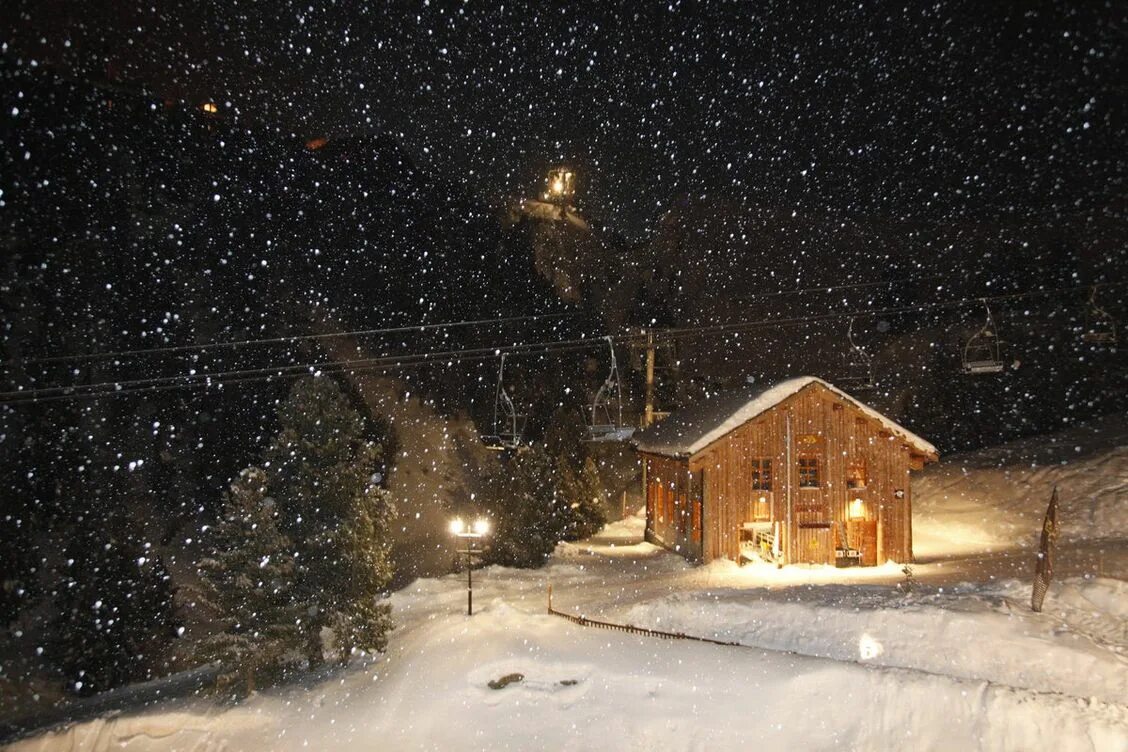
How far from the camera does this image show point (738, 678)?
12.3m

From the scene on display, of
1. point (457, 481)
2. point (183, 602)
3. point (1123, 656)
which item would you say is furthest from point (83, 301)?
point (1123, 656)

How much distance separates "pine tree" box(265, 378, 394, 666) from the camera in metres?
15.9

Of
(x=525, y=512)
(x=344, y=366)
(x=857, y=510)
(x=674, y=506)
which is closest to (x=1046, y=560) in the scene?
(x=857, y=510)

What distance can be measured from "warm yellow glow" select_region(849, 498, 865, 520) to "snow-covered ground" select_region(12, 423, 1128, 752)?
2.80m

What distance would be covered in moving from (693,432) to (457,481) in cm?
2248

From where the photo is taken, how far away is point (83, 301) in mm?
33156

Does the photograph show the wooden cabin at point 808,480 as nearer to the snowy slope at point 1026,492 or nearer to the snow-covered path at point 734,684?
the snowy slope at point 1026,492

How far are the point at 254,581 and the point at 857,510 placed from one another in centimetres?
1935

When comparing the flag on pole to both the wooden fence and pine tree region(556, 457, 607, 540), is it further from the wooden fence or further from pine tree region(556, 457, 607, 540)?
pine tree region(556, 457, 607, 540)

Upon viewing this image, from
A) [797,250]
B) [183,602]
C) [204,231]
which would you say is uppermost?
[797,250]

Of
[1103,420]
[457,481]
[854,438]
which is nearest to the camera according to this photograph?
[854,438]

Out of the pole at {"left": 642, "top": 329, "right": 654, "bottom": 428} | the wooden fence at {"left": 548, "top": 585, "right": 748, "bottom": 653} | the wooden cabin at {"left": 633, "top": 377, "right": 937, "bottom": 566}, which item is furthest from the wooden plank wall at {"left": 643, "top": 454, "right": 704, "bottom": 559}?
the wooden fence at {"left": 548, "top": 585, "right": 748, "bottom": 653}

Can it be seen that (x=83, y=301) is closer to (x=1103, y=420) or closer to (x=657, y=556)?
(x=657, y=556)

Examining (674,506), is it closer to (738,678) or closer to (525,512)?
(525,512)
